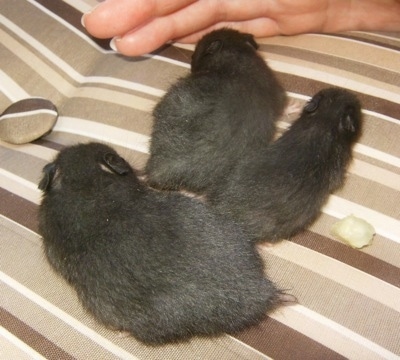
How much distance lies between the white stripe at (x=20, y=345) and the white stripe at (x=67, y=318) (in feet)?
0.51

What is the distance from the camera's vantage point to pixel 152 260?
1891 mm

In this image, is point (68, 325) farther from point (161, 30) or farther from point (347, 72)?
point (347, 72)

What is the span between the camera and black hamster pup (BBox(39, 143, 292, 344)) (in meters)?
1.85

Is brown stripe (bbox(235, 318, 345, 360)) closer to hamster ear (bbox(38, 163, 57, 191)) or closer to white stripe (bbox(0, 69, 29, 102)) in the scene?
hamster ear (bbox(38, 163, 57, 191))

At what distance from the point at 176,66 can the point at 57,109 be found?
0.73 m

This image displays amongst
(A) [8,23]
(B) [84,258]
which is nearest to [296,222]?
(B) [84,258]

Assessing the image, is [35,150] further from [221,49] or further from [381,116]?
[381,116]

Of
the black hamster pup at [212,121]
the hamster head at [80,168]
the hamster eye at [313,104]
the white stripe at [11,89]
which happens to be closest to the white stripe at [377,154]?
the hamster eye at [313,104]

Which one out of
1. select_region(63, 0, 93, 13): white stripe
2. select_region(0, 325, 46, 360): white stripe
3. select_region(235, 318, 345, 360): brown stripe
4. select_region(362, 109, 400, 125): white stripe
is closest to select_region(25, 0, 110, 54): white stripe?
select_region(63, 0, 93, 13): white stripe

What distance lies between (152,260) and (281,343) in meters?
0.58

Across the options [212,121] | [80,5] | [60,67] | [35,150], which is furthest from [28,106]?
[212,121]

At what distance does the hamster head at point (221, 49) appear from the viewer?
2767 millimetres

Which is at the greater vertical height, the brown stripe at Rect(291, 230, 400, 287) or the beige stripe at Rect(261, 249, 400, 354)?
the brown stripe at Rect(291, 230, 400, 287)

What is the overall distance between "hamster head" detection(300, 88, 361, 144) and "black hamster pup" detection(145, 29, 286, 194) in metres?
0.20
